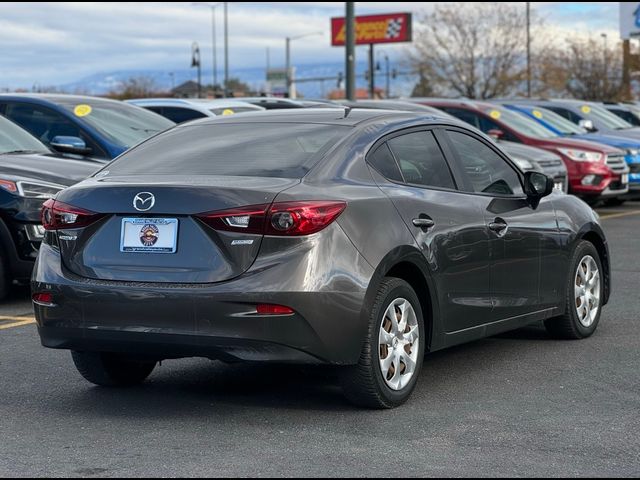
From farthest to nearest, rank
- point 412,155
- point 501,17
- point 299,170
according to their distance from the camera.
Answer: point 501,17 → point 412,155 → point 299,170

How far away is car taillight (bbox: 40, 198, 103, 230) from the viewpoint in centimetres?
590

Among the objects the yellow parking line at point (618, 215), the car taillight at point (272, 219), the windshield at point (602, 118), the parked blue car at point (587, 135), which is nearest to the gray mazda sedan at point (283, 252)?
the car taillight at point (272, 219)

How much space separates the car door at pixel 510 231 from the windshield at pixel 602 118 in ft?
55.3

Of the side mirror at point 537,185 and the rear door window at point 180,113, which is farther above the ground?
the rear door window at point 180,113

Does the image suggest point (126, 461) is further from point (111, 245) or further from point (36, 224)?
point (36, 224)

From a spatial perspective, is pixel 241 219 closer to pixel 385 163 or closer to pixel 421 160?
pixel 385 163

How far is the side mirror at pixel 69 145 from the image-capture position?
37.2 ft

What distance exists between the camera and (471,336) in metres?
6.80

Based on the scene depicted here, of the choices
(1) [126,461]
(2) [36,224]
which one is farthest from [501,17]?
(1) [126,461]

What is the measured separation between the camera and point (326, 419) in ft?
19.2

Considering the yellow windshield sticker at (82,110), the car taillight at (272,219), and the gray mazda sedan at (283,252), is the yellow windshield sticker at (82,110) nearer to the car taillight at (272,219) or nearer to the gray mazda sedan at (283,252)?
the gray mazda sedan at (283,252)

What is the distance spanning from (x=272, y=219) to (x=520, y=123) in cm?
1490

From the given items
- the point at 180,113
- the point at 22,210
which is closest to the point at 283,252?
the point at 22,210

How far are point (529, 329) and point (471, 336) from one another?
1816 millimetres
